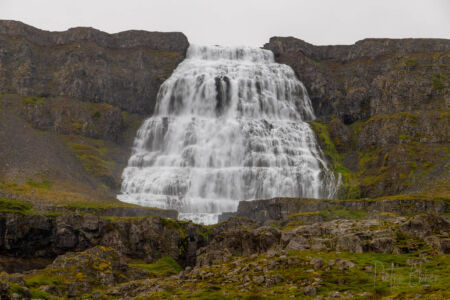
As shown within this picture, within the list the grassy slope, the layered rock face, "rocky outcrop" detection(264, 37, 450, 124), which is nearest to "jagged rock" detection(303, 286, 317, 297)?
the grassy slope

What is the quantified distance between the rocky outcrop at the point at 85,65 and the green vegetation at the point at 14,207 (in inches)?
3033

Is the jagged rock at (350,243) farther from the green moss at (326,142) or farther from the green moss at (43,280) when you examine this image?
the green moss at (326,142)

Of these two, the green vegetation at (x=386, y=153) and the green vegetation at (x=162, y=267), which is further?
the green vegetation at (x=386, y=153)

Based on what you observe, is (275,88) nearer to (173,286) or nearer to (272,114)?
(272,114)

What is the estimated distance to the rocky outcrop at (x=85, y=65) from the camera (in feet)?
515

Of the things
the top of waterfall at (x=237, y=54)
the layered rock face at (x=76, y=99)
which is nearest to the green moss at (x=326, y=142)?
the top of waterfall at (x=237, y=54)

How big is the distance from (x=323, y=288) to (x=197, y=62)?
141024 mm

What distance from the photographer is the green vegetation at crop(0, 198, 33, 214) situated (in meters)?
77.8

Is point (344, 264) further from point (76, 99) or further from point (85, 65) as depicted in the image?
point (85, 65)

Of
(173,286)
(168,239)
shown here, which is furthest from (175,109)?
(173,286)

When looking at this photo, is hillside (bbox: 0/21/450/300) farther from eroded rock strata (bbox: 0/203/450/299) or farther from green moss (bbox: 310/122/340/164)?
green moss (bbox: 310/122/340/164)

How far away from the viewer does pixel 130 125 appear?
155 metres

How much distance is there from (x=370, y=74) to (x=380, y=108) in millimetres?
19304

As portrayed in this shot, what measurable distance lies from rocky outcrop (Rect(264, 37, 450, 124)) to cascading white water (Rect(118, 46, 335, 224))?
8071mm
